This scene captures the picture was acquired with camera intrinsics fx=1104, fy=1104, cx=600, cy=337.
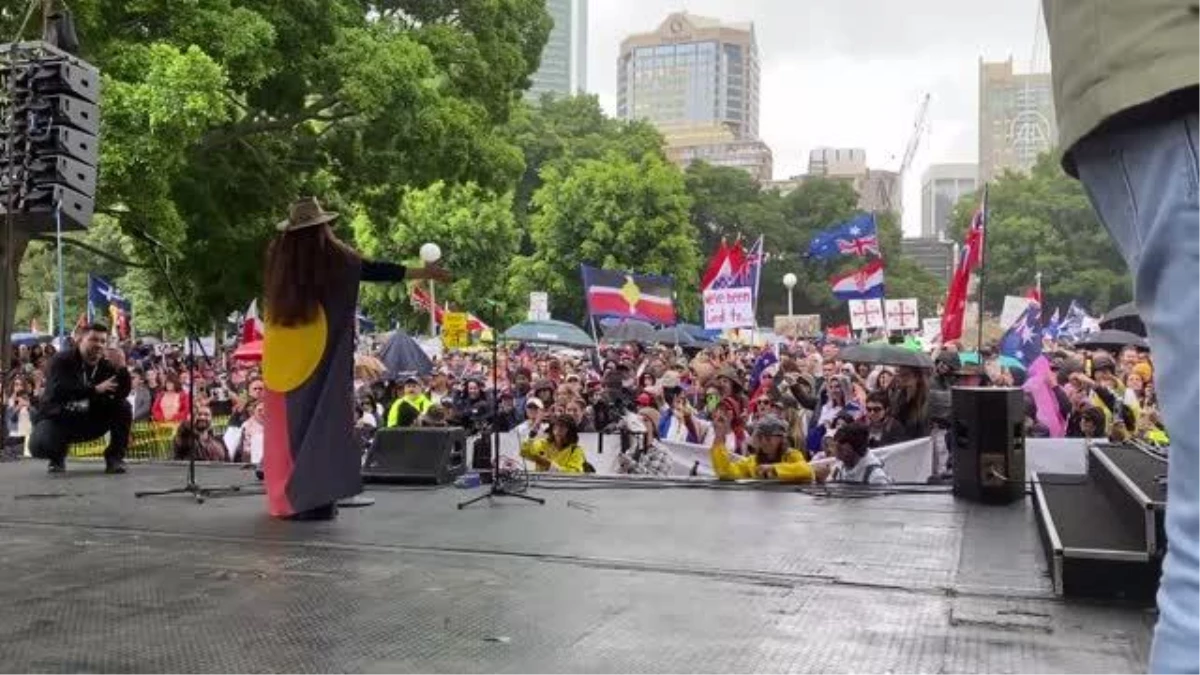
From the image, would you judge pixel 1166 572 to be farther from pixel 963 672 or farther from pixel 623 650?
pixel 623 650

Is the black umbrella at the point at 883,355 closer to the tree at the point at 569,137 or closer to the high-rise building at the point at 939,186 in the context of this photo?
the tree at the point at 569,137

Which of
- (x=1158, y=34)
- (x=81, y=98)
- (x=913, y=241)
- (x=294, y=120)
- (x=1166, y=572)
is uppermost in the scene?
(x=913, y=241)

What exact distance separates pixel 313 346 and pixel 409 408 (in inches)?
206

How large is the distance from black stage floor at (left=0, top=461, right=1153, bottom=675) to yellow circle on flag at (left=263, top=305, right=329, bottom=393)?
81 cm

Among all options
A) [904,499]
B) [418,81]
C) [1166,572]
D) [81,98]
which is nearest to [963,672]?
[1166,572]

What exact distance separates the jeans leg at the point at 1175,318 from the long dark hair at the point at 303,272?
5.77m

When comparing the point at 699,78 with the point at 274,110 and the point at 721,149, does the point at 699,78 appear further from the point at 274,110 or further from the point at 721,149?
the point at 274,110

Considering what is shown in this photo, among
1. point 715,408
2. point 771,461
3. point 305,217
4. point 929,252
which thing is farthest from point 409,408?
point 929,252

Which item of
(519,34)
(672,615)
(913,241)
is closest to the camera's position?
(672,615)

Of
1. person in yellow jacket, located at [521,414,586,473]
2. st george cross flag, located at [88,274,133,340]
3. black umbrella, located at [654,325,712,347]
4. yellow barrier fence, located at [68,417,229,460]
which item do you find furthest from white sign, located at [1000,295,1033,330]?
st george cross flag, located at [88,274,133,340]

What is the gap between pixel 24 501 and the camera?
6793 millimetres

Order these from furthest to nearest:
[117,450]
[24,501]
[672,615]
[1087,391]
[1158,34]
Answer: [1087,391]
[117,450]
[24,501]
[672,615]
[1158,34]

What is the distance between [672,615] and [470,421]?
8.01m

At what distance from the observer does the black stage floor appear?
3201 millimetres
